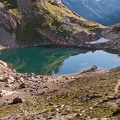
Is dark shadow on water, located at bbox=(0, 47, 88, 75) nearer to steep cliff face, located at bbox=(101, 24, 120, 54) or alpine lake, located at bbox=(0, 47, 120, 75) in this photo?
alpine lake, located at bbox=(0, 47, 120, 75)

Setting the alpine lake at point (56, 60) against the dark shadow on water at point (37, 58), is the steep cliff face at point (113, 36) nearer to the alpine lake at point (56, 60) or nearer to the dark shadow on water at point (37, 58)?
the alpine lake at point (56, 60)

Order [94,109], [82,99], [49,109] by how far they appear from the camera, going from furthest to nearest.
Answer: [82,99] → [49,109] → [94,109]

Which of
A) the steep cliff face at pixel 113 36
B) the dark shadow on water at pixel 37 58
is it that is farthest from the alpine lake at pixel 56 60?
the steep cliff face at pixel 113 36

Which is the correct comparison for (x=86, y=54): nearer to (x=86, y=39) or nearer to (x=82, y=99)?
(x=86, y=39)

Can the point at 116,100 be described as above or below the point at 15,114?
above

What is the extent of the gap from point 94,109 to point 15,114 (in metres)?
10.7

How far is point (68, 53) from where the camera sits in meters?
156

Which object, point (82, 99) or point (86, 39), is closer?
point (82, 99)

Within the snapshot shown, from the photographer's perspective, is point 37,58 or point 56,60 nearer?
point 56,60

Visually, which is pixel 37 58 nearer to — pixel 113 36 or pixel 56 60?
pixel 56 60

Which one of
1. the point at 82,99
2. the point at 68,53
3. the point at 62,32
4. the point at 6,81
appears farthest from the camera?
the point at 62,32

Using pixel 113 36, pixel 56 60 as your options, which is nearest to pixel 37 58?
pixel 56 60

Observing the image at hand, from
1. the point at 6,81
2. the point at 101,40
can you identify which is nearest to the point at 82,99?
the point at 6,81

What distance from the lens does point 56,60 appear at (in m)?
140
